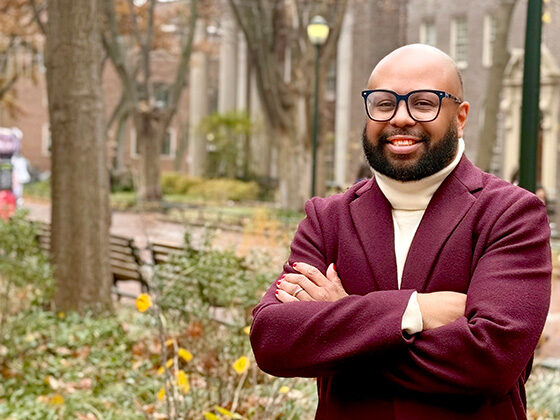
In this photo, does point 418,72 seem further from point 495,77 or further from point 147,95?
point 147,95

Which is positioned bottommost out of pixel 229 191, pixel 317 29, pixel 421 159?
pixel 229 191

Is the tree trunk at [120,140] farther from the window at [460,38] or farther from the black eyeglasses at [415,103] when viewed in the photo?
the black eyeglasses at [415,103]

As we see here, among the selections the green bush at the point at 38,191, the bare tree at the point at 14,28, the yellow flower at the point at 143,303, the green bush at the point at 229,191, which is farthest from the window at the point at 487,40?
the yellow flower at the point at 143,303

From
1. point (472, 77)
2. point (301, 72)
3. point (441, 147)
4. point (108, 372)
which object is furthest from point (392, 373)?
point (472, 77)

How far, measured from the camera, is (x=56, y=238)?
9703 millimetres

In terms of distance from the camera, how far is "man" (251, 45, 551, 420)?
2467 mm

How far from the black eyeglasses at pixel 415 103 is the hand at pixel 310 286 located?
45cm

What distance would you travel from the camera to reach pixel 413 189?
104 inches

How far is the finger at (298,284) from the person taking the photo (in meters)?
2.69

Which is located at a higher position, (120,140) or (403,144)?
(403,144)

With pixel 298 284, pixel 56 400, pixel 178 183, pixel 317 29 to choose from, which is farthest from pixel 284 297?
pixel 178 183

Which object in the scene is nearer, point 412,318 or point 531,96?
point 412,318

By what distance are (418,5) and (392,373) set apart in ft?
111

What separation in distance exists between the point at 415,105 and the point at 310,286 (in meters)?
0.57
